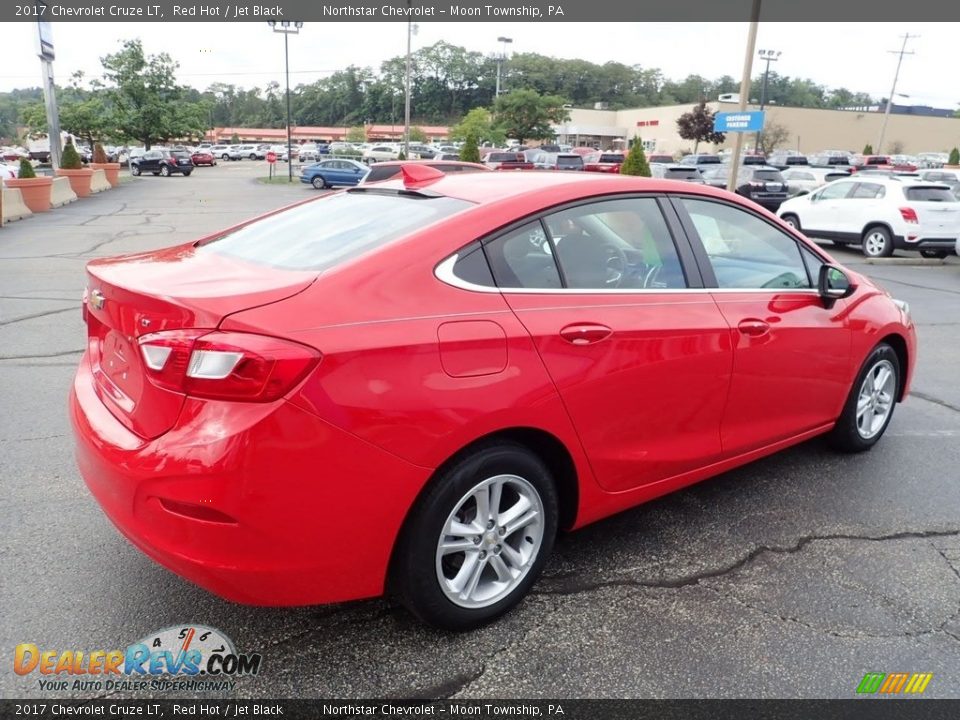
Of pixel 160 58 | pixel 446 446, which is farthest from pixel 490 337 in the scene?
pixel 160 58

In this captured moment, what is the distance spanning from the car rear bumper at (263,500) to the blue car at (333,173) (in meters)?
34.8

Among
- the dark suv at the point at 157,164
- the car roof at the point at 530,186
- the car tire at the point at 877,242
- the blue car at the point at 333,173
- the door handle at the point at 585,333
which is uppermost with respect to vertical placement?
the car roof at the point at 530,186

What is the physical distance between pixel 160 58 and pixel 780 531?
62.8 metres

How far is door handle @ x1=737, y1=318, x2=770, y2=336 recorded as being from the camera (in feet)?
11.0

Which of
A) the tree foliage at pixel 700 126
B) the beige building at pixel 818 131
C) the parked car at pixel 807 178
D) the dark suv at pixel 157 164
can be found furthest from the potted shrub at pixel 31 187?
the beige building at pixel 818 131

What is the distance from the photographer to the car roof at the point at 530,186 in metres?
3.00

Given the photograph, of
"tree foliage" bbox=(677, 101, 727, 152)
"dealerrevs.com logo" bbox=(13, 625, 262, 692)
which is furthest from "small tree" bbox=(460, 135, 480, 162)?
"tree foliage" bbox=(677, 101, 727, 152)

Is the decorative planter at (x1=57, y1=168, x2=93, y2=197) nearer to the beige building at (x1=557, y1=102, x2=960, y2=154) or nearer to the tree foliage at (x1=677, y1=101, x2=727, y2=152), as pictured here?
the tree foliage at (x1=677, y1=101, x2=727, y2=152)

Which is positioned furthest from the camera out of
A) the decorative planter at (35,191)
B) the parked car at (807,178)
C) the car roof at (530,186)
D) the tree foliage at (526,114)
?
the tree foliage at (526,114)

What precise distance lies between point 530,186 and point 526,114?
229 ft

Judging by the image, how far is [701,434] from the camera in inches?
131

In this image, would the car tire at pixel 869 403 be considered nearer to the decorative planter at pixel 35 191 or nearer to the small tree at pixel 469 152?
the decorative planter at pixel 35 191

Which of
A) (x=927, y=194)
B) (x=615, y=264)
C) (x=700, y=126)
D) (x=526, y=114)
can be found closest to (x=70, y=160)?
(x=927, y=194)

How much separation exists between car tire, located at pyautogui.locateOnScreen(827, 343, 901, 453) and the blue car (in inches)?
1307
